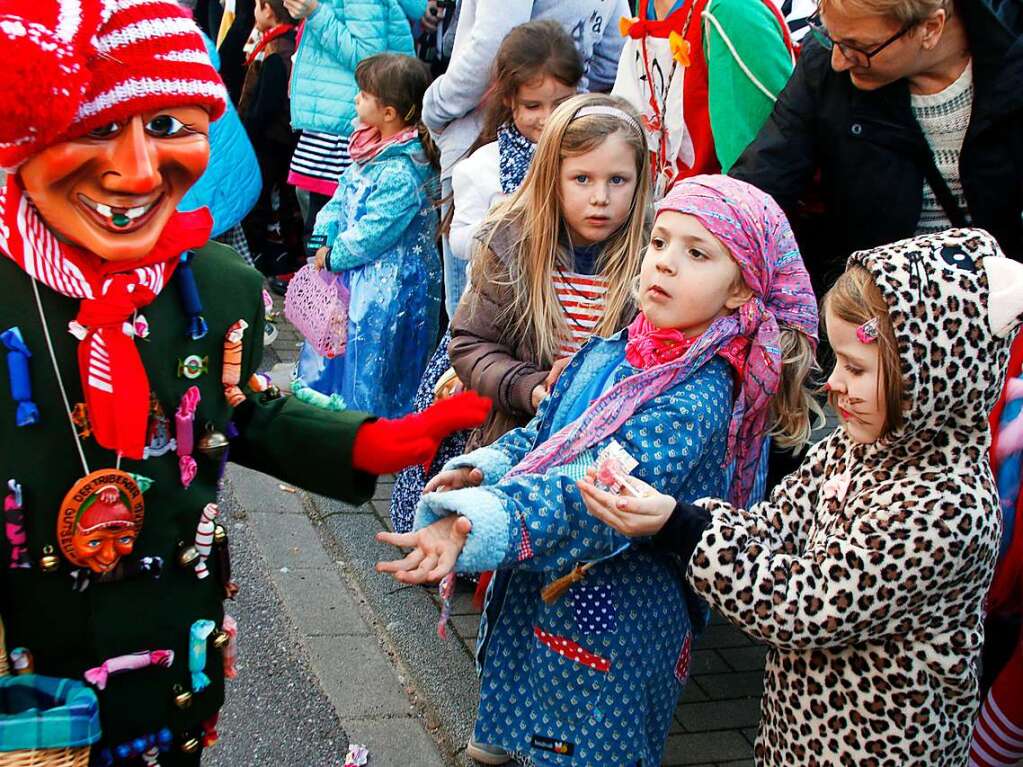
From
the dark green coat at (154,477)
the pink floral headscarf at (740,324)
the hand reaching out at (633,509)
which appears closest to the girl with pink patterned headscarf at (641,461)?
the pink floral headscarf at (740,324)

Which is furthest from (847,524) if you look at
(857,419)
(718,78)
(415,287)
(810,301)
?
(415,287)

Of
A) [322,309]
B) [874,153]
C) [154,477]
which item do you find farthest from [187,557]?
[322,309]

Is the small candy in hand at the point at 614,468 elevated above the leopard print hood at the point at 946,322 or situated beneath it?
situated beneath

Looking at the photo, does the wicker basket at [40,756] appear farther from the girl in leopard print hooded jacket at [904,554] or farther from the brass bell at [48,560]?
the girl in leopard print hooded jacket at [904,554]

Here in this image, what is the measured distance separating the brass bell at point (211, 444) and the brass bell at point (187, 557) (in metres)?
0.17

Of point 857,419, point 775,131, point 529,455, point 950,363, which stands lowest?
point 529,455

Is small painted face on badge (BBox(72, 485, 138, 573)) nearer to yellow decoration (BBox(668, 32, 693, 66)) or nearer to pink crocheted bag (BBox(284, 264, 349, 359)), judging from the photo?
yellow decoration (BBox(668, 32, 693, 66))

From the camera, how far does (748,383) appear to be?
265cm

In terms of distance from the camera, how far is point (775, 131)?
11.2ft

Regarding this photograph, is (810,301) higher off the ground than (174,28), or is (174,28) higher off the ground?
(174,28)

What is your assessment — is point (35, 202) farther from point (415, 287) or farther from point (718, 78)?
point (415, 287)

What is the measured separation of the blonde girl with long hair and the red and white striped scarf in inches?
55.9

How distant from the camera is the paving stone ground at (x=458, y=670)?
3381mm

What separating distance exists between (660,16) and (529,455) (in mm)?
2170
